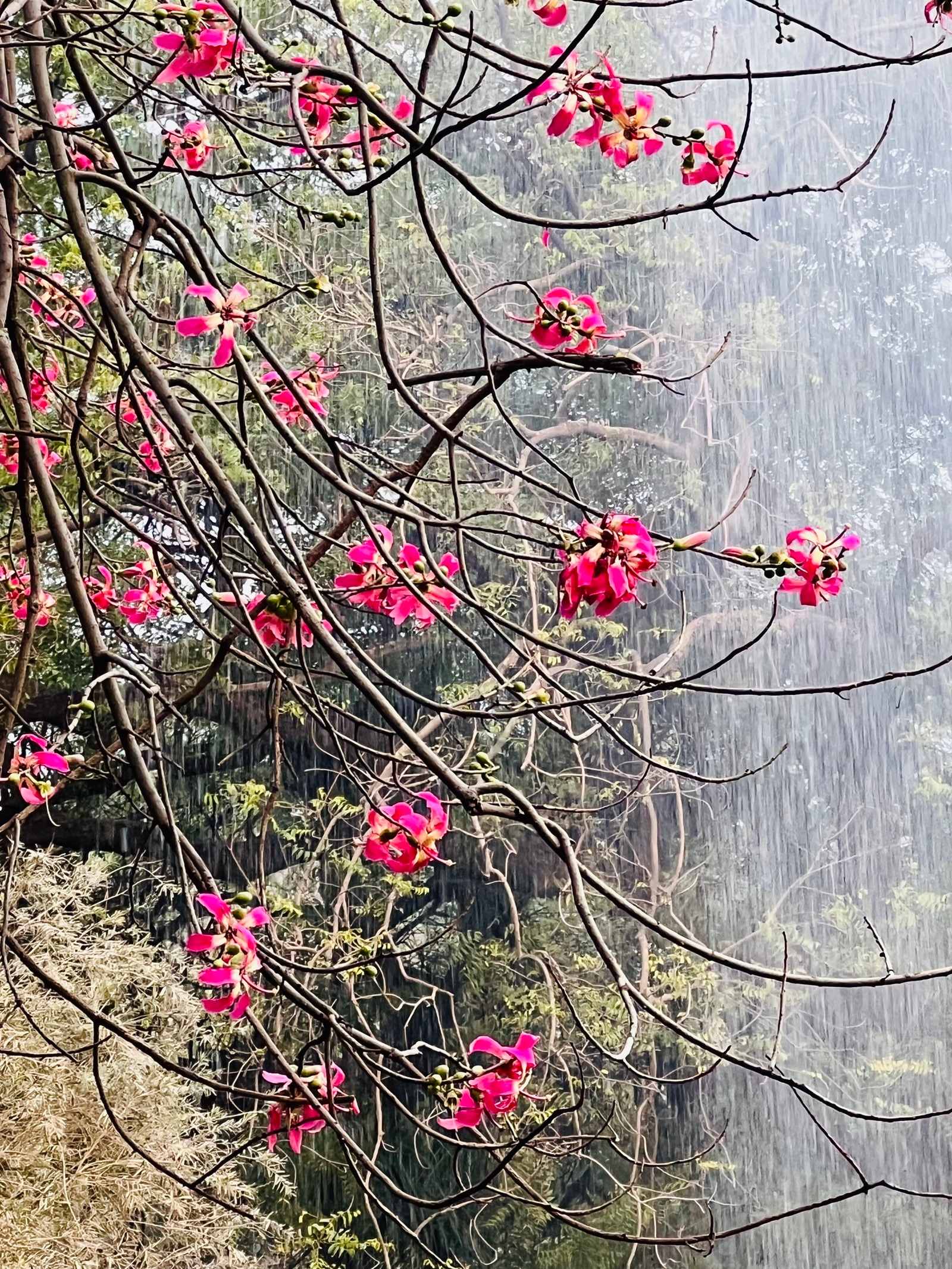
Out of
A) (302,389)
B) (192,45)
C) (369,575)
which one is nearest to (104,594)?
(302,389)

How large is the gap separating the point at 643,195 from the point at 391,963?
2.03 m

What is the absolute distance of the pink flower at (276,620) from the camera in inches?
27.5

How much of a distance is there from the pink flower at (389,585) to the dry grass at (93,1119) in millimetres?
986

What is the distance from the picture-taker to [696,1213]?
8.87 feet

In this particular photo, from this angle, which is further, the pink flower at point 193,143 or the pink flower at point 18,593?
the pink flower at point 18,593

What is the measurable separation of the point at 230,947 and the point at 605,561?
26cm

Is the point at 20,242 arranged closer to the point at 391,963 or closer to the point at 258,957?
the point at 258,957

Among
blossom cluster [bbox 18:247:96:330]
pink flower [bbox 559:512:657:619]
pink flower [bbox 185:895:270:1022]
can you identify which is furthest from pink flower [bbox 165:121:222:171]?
pink flower [bbox 185:895:270:1022]

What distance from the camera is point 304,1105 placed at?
647 mm

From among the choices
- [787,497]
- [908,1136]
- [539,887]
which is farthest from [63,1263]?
[787,497]

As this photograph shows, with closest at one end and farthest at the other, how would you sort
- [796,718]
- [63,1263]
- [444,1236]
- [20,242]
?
[20,242]
[63,1263]
[444,1236]
[796,718]

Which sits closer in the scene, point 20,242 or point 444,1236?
point 20,242

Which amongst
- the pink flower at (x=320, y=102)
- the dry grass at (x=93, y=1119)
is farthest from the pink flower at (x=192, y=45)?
the dry grass at (x=93, y=1119)

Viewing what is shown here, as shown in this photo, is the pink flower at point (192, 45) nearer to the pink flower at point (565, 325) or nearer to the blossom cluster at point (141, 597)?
the pink flower at point (565, 325)
